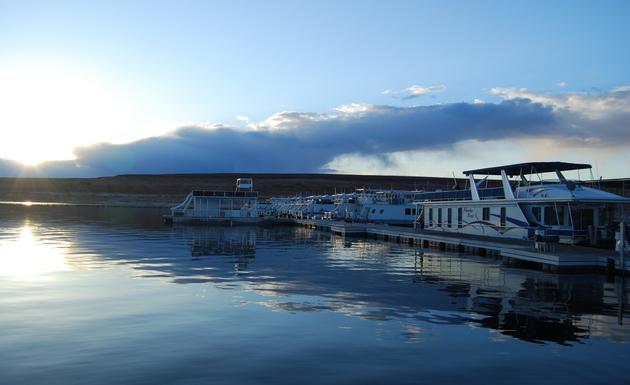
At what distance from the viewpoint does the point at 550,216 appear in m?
35.1

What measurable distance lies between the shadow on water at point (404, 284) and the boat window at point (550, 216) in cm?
534

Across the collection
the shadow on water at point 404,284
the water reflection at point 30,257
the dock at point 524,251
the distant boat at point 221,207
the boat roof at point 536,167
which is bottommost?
the water reflection at point 30,257

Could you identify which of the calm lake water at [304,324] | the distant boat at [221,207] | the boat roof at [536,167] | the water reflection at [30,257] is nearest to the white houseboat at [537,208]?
the boat roof at [536,167]

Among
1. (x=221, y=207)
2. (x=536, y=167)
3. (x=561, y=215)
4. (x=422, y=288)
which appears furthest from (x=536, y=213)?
(x=221, y=207)

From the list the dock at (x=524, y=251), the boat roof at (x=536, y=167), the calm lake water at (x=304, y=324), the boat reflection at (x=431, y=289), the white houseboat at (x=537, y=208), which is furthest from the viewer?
the boat roof at (x=536, y=167)

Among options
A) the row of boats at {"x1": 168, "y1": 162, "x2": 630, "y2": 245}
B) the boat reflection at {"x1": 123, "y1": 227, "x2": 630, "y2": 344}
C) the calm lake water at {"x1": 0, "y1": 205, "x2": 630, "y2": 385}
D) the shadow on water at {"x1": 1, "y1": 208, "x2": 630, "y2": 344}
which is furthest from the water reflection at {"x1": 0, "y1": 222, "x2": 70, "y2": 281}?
the row of boats at {"x1": 168, "y1": 162, "x2": 630, "y2": 245}

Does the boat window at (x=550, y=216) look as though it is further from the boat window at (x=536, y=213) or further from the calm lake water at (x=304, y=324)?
the calm lake water at (x=304, y=324)

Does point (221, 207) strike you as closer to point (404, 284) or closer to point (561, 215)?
point (561, 215)

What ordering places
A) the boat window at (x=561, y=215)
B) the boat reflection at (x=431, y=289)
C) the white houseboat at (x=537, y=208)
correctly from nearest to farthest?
the boat reflection at (x=431, y=289)
the white houseboat at (x=537, y=208)
the boat window at (x=561, y=215)

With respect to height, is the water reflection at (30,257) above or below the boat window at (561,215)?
below

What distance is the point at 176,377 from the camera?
428 inches

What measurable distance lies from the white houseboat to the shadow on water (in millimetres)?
4971

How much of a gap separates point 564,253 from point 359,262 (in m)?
10.1

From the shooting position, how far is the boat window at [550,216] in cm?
3497
